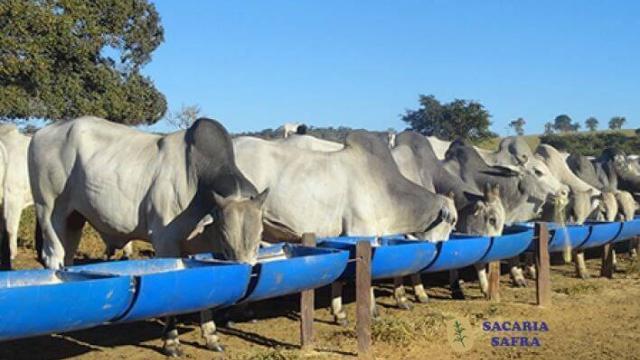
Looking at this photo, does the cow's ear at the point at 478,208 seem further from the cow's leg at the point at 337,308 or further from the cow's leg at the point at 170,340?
the cow's leg at the point at 170,340

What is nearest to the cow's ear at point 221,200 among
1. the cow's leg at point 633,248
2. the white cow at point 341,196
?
the white cow at point 341,196

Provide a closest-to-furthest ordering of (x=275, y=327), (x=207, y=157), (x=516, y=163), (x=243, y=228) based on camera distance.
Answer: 1. (x=243, y=228)
2. (x=207, y=157)
3. (x=275, y=327)
4. (x=516, y=163)

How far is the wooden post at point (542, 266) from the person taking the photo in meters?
9.28

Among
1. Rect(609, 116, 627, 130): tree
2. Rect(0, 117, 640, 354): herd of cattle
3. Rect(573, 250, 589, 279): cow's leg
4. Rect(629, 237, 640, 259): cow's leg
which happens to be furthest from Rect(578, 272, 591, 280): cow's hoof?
Rect(609, 116, 627, 130): tree

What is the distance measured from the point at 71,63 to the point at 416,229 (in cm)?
1269

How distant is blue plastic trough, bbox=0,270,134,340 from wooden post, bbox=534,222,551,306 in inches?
222

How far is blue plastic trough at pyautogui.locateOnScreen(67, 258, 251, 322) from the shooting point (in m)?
5.08

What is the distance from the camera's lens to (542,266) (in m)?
9.32

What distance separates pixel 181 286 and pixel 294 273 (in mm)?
1107

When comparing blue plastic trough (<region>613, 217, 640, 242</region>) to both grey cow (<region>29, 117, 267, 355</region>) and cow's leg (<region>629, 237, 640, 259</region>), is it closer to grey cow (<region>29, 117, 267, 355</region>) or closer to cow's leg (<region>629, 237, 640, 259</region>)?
cow's leg (<region>629, 237, 640, 259</region>)

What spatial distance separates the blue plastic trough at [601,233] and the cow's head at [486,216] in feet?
5.29

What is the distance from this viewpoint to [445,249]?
7.91m

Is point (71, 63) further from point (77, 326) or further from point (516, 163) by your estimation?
point (77, 326)

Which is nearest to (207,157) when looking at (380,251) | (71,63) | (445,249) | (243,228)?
(243,228)
